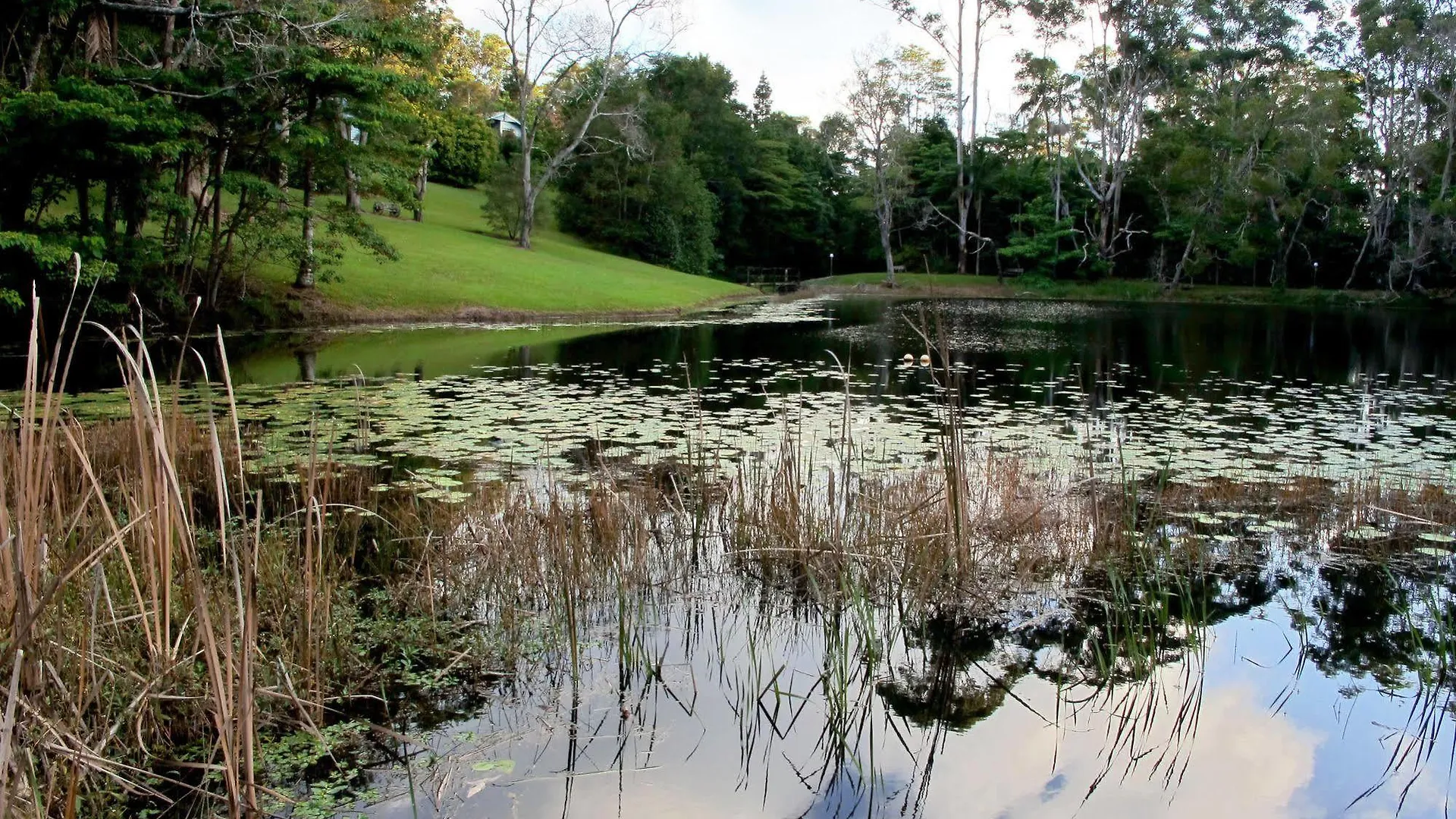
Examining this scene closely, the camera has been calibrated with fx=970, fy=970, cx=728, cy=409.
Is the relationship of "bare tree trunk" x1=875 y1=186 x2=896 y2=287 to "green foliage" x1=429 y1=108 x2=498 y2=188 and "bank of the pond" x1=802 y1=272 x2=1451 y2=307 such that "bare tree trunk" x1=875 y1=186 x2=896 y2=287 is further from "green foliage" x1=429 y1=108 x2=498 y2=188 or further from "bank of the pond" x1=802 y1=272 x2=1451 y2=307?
"green foliage" x1=429 y1=108 x2=498 y2=188

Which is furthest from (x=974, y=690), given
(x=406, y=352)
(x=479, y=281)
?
(x=479, y=281)

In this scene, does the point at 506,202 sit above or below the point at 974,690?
above

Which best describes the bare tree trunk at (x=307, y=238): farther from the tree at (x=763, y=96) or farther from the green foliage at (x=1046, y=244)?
the tree at (x=763, y=96)

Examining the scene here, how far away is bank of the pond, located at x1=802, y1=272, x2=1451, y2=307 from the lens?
39.3 m

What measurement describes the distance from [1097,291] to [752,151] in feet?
68.5

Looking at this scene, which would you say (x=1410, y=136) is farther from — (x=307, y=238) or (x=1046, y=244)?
(x=307, y=238)

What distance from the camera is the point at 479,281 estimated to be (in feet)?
90.2

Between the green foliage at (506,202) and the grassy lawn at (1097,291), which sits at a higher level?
the green foliage at (506,202)

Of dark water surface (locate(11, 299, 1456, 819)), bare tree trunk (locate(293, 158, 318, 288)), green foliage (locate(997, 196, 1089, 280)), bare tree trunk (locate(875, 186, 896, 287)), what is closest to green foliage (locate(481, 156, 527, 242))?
bare tree trunk (locate(293, 158, 318, 288))

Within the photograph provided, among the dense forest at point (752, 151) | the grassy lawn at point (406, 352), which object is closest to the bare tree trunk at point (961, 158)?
Result: the dense forest at point (752, 151)

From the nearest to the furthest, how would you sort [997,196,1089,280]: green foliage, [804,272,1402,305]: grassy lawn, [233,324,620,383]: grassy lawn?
1. [233,324,620,383]: grassy lawn
2. [804,272,1402,305]: grassy lawn
3. [997,196,1089,280]: green foliage

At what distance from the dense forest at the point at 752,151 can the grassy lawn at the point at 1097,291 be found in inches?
50.3

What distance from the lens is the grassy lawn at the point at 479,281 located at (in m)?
23.6

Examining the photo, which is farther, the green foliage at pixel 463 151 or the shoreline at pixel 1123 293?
the green foliage at pixel 463 151
